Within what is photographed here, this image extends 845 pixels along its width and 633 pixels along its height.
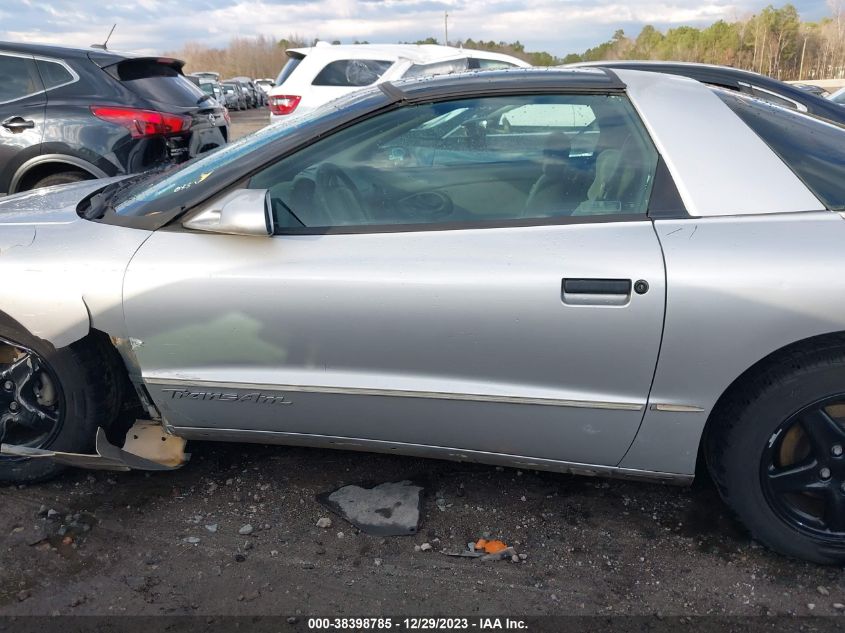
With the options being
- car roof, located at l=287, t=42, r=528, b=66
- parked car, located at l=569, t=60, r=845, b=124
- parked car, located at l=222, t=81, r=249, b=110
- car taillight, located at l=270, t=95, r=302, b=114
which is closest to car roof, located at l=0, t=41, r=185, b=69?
car taillight, located at l=270, t=95, r=302, b=114

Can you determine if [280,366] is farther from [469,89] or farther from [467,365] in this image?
[469,89]

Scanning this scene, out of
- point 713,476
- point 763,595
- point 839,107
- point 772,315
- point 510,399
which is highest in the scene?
point 839,107

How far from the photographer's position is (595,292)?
1958 mm

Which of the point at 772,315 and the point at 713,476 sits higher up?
the point at 772,315

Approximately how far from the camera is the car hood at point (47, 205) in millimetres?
2506

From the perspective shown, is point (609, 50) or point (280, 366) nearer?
point (280, 366)

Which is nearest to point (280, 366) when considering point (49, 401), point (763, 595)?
point (49, 401)

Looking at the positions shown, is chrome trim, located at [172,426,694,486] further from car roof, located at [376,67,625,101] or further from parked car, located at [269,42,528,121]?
parked car, located at [269,42,528,121]

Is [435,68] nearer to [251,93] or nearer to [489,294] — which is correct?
[489,294]

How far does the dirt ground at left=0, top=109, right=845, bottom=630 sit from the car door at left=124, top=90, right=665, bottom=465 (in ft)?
1.11

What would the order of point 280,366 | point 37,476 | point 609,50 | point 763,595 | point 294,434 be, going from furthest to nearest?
point 609,50 < point 37,476 < point 294,434 < point 280,366 < point 763,595

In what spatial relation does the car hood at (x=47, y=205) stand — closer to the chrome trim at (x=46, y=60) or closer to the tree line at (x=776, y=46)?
the chrome trim at (x=46, y=60)

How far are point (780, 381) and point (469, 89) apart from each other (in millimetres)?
1392

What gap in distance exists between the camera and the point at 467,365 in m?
2.11
